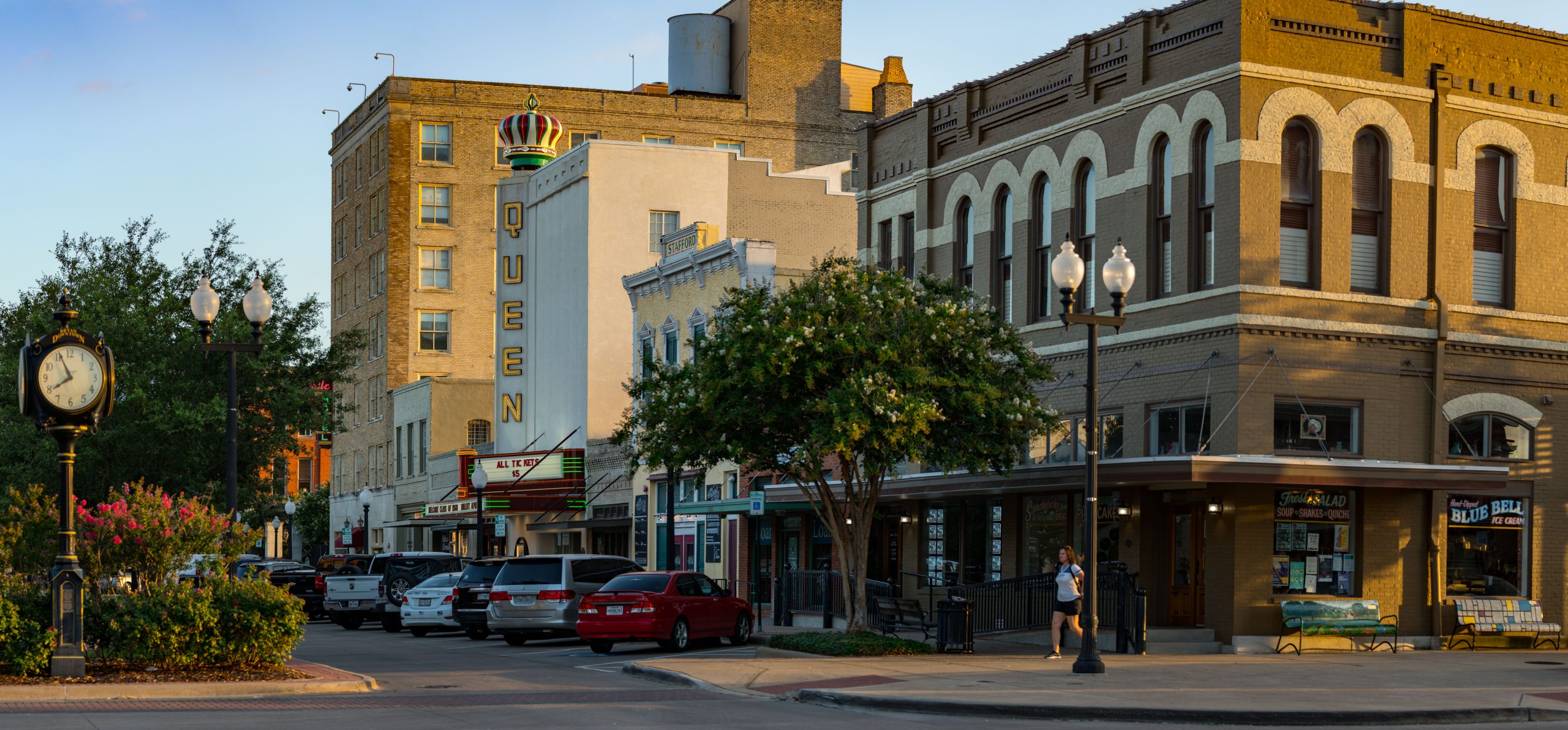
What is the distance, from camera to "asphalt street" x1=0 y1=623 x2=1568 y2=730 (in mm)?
16594

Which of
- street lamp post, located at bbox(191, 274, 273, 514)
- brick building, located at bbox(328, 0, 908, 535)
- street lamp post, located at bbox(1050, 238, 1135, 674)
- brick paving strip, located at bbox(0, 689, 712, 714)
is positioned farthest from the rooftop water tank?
brick paving strip, located at bbox(0, 689, 712, 714)

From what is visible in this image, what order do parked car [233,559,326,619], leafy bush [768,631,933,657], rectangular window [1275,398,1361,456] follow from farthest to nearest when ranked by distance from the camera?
parked car [233,559,326,619] → rectangular window [1275,398,1361,456] → leafy bush [768,631,933,657]

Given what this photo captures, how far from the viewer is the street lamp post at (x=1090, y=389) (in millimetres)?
21812

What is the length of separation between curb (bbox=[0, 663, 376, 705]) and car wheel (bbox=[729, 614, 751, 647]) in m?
10.2

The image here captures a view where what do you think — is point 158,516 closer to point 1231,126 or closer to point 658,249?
point 1231,126

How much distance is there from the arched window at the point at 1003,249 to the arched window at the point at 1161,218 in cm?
429

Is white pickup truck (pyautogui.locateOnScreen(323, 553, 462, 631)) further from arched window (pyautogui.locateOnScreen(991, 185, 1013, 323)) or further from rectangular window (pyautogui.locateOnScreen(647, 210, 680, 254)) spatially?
rectangular window (pyautogui.locateOnScreen(647, 210, 680, 254))

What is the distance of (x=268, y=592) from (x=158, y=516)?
166cm

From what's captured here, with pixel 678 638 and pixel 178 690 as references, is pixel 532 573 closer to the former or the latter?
pixel 678 638

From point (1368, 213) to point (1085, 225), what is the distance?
16.5 feet

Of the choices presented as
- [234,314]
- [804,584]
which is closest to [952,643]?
[804,584]

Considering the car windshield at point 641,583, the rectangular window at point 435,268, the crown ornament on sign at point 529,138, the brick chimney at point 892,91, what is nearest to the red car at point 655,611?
the car windshield at point 641,583

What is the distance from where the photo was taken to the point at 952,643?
26.1 meters

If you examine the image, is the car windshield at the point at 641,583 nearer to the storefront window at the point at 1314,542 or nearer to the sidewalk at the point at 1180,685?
the sidewalk at the point at 1180,685
